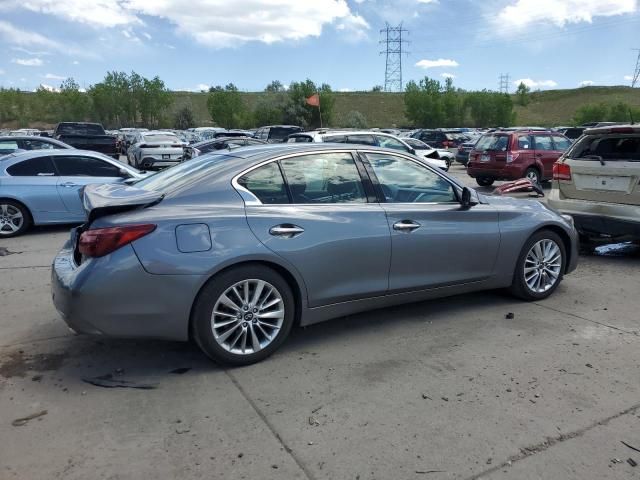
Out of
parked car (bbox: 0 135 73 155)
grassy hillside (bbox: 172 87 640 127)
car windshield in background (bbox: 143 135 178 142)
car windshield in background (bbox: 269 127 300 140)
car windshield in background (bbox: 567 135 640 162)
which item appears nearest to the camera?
car windshield in background (bbox: 567 135 640 162)

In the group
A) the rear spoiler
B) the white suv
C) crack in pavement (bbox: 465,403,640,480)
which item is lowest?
crack in pavement (bbox: 465,403,640,480)

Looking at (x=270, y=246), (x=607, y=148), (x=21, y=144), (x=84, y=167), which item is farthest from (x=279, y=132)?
(x=270, y=246)

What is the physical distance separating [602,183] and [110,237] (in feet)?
20.1

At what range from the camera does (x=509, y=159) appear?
15359mm

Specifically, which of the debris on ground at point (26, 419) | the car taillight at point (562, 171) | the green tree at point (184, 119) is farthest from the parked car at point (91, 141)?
the green tree at point (184, 119)

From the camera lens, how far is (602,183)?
7.07 m

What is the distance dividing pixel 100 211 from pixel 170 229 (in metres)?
0.51

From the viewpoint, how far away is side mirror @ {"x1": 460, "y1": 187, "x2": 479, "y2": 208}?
4812 millimetres

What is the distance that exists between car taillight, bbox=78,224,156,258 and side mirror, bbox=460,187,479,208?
266 cm

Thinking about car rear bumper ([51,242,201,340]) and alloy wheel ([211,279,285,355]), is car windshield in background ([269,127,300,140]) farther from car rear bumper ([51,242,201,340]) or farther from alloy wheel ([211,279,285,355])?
car rear bumper ([51,242,201,340])

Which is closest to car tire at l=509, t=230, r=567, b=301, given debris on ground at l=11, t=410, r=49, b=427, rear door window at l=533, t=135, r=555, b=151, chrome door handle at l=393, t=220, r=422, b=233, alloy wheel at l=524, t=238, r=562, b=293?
alloy wheel at l=524, t=238, r=562, b=293

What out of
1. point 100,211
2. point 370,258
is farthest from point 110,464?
point 370,258

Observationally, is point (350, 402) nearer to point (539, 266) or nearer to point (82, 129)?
point (539, 266)

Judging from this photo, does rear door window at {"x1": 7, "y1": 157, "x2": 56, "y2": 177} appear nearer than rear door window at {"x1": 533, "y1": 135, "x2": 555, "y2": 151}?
Yes
